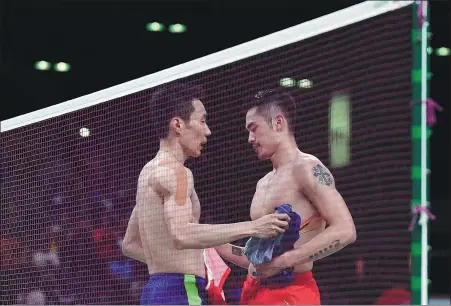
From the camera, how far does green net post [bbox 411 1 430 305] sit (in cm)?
484

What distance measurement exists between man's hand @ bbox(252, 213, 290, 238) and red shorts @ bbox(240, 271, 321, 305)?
27 cm

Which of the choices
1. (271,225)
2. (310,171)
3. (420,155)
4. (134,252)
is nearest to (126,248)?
(134,252)

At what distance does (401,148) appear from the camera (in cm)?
507

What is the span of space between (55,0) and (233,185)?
6819 millimetres

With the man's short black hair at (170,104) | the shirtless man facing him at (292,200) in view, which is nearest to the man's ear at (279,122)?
the shirtless man facing him at (292,200)

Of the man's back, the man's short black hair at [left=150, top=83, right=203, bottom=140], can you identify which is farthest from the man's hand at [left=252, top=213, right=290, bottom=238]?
the man's short black hair at [left=150, top=83, right=203, bottom=140]

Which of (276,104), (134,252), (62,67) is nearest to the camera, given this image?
(276,104)

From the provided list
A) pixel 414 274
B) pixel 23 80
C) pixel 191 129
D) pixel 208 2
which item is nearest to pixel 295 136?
pixel 191 129

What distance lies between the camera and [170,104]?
6.53 metres

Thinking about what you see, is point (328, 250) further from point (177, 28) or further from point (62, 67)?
point (62, 67)

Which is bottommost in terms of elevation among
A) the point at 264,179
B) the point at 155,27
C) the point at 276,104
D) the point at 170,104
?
the point at 264,179

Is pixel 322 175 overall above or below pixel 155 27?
below

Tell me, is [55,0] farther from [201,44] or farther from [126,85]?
[126,85]

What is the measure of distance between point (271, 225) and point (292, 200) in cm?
21
